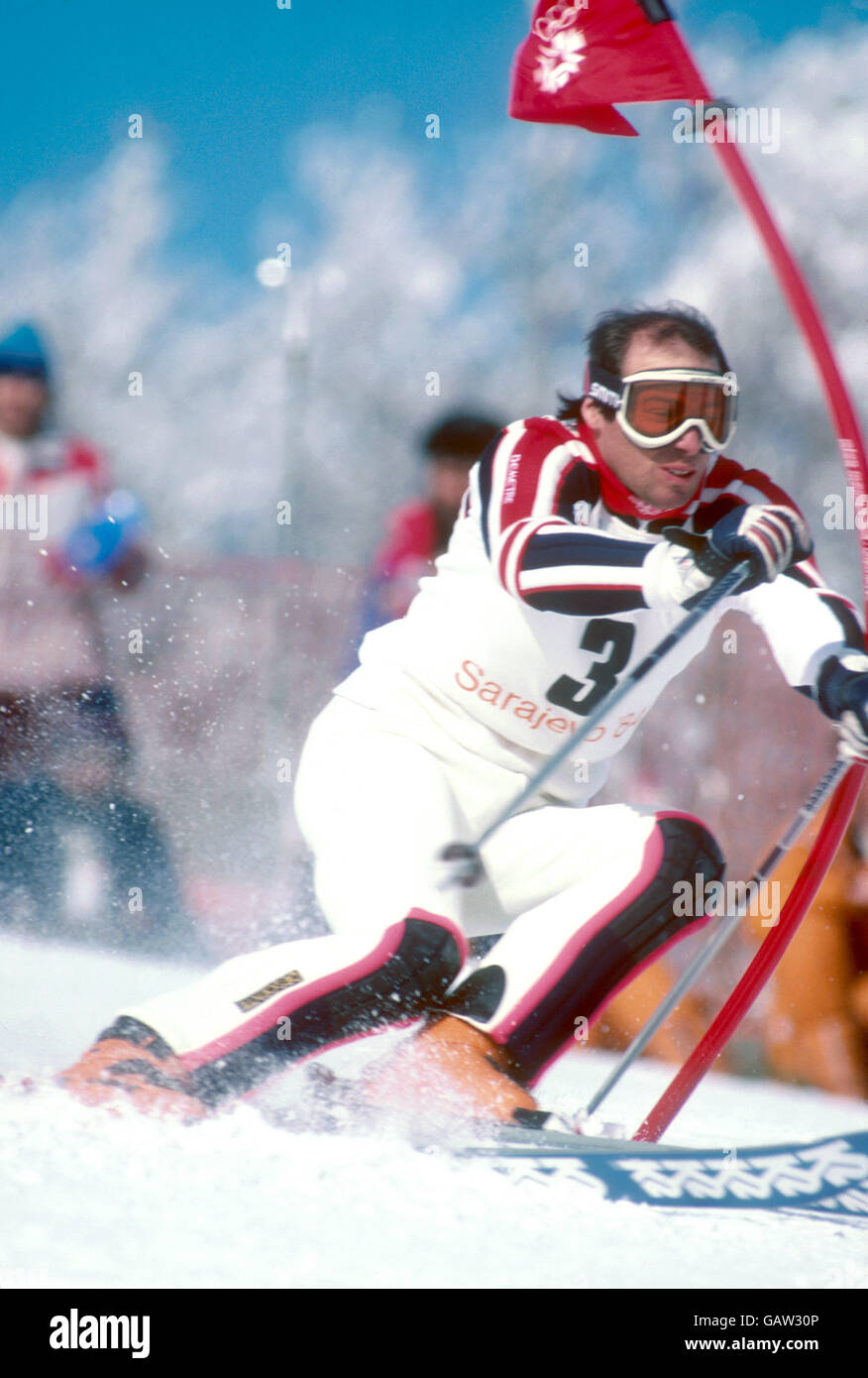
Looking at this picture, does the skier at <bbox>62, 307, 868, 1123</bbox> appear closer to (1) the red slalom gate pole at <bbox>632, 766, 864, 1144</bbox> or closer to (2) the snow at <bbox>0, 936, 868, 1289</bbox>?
(2) the snow at <bbox>0, 936, 868, 1289</bbox>

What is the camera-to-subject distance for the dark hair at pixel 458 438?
2809 mm

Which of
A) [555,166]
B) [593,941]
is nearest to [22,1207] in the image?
[593,941]

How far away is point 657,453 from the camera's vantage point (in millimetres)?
2043

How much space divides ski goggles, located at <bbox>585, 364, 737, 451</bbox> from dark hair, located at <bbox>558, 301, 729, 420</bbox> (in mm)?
36

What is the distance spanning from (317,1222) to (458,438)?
1790 mm

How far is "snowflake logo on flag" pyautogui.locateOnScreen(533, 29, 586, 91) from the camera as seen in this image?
2.42 m

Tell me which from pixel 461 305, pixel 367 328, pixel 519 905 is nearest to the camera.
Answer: pixel 519 905

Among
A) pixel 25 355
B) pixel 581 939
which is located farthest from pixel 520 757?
pixel 25 355

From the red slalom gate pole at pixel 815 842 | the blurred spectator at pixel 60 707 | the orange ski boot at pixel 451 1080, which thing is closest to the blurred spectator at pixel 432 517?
the red slalom gate pole at pixel 815 842

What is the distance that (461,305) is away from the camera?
29.5 ft

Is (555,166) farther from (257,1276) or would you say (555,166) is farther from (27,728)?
(257,1276)
